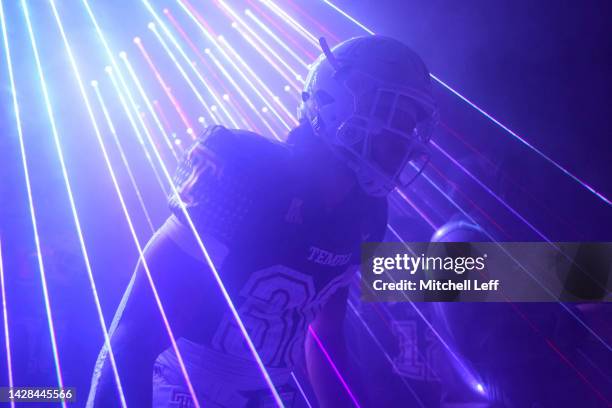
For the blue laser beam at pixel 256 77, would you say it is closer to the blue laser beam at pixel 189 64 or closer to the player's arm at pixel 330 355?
the blue laser beam at pixel 189 64

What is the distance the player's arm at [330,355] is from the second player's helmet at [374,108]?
591 mm

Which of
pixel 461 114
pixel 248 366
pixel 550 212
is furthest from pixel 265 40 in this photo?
pixel 248 366

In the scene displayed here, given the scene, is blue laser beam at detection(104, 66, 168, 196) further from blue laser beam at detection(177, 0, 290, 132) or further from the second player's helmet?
the second player's helmet

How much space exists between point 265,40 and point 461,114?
386 cm

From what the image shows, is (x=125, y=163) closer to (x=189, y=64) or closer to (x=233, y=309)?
(x=189, y=64)

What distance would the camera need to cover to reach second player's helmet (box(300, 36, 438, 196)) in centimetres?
159

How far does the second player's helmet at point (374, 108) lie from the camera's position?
5.23 feet

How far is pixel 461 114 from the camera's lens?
14.6 feet

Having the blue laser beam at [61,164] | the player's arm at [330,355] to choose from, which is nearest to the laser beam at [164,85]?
the blue laser beam at [61,164]

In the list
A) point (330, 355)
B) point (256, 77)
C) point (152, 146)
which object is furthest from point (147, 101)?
point (330, 355)

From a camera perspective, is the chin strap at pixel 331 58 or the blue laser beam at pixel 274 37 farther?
the blue laser beam at pixel 274 37

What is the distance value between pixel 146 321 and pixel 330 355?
88 centimetres

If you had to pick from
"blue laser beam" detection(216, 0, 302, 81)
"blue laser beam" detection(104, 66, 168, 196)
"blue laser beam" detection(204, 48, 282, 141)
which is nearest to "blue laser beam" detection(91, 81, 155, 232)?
"blue laser beam" detection(104, 66, 168, 196)

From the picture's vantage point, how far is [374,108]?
1619mm
